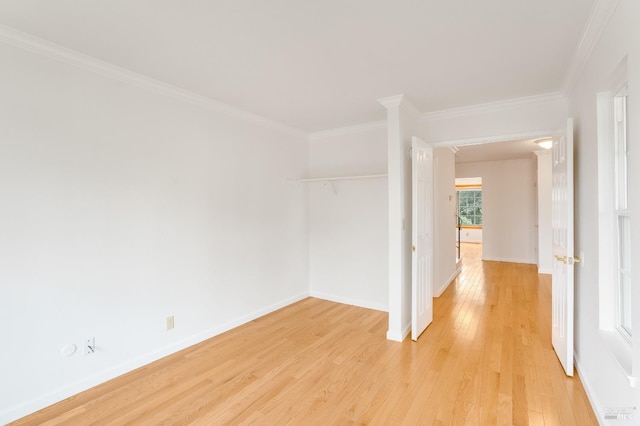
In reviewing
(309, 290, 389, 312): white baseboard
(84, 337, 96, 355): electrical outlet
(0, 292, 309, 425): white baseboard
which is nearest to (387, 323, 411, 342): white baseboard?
(309, 290, 389, 312): white baseboard

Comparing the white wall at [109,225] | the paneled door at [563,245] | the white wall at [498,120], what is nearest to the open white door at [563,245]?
the paneled door at [563,245]

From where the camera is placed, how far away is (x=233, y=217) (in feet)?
11.4

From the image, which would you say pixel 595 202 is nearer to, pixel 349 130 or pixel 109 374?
pixel 349 130

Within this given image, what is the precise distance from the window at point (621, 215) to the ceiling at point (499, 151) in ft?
11.3

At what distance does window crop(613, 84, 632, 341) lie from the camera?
70.6 inches

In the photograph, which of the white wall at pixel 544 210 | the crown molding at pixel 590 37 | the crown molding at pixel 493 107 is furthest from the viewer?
the white wall at pixel 544 210

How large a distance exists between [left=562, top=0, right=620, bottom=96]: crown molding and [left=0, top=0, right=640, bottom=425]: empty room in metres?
0.02

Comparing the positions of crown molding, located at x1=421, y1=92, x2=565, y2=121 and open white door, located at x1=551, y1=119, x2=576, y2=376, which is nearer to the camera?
open white door, located at x1=551, y1=119, x2=576, y2=376

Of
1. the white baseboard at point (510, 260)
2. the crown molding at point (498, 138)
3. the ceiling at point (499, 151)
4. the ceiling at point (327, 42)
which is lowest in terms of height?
the white baseboard at point (510, 260)

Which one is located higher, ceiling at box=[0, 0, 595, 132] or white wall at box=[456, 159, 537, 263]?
ceiling at box=[0, 0, 595, 132]

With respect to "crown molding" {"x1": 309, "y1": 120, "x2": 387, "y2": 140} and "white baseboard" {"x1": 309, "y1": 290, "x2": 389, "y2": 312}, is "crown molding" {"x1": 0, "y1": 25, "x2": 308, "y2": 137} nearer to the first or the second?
"crown molding" {"x1": 309, "y1": 120, "x2": 387, "y2": 140}

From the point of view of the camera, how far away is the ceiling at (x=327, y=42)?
173 centimetres

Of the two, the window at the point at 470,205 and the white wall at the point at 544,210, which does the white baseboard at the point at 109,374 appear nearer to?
the white wall at the point at 544,210

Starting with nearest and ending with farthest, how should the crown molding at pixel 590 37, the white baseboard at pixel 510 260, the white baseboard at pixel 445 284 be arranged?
the crown molding at pixel 590 37
the white baseboard at pixel 445 284
the white baseboard at pixel 510 260
